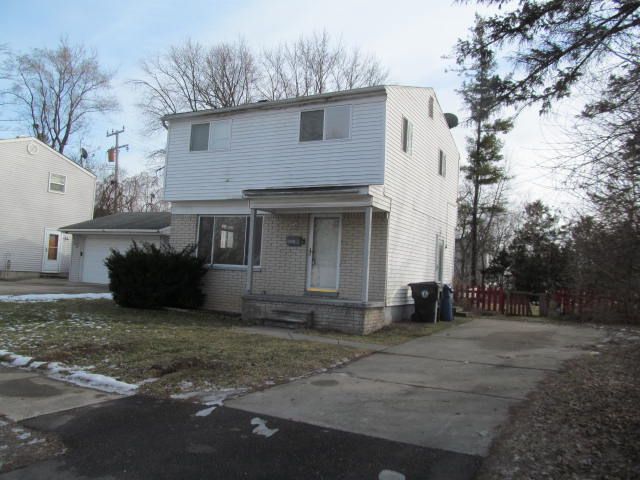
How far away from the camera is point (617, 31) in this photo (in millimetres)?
→ 5516

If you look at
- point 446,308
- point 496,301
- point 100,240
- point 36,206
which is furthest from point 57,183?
point 496,301

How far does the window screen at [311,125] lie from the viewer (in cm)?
1326

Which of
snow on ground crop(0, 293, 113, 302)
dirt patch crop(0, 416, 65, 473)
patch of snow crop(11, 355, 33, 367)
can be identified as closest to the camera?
dirt patch crop(0, 416, 65, 473)

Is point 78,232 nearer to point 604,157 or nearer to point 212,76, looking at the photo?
point 212,76

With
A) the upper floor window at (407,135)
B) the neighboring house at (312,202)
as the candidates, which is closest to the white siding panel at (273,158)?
the neighboring house at (312,202)

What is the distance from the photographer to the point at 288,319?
12023 mm

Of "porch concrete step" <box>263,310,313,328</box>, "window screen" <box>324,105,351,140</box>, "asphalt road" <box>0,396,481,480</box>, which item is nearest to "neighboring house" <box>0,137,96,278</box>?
"porch concrete step" <box>263,310,313,328</box>

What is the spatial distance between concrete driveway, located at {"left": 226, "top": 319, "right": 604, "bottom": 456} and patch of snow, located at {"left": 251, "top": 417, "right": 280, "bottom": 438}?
0.86ft

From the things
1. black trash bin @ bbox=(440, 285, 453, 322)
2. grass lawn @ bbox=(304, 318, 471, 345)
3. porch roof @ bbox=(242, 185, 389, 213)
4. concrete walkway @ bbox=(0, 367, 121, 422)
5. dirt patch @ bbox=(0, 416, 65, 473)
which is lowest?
dirt patch @ bbox=(0, 416, 65, 473)

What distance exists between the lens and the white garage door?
22938mm

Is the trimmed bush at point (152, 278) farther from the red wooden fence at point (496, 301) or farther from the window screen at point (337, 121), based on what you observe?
the red wooden fence at point (496, 301)

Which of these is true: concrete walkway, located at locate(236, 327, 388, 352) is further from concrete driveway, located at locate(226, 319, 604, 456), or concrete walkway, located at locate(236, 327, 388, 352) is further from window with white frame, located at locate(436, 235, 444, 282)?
window with white frame, located at locate(436, 235, 444, 282)

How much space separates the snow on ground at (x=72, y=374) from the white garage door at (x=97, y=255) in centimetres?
1595

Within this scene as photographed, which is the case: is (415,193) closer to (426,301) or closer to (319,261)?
(426,301)
